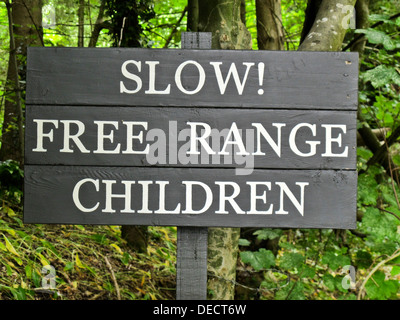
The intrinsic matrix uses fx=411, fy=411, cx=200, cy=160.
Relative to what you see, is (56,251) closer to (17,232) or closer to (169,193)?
(17,232)

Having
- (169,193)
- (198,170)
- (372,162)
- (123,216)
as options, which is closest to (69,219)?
(123,216)

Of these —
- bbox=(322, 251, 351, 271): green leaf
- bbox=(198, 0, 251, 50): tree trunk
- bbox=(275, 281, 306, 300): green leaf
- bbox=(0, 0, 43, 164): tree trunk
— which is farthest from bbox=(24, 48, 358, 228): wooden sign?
bbox=(0, 0, 43, 164): tree trunk

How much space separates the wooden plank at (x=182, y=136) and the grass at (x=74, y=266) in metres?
1.14

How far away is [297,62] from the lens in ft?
7.21

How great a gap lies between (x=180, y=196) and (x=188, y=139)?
0.99 ft

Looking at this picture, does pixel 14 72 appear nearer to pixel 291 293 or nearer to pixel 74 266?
pixel 74 266

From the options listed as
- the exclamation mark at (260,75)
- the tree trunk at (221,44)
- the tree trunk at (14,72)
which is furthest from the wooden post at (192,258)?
the tree trunk at (14,72)

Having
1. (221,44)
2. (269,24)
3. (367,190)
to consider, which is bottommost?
(367,190)

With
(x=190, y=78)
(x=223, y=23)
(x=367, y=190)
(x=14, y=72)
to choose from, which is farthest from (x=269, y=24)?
(x=14, y=72)

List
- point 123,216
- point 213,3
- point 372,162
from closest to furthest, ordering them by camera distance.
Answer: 1. point 123,216
2. point 213,3
3. point 372,162

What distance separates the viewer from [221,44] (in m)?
2.72

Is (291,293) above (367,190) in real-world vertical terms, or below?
below

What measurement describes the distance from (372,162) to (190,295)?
2245 millimetres

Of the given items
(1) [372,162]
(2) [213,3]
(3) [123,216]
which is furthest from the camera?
(1) [372,162]
